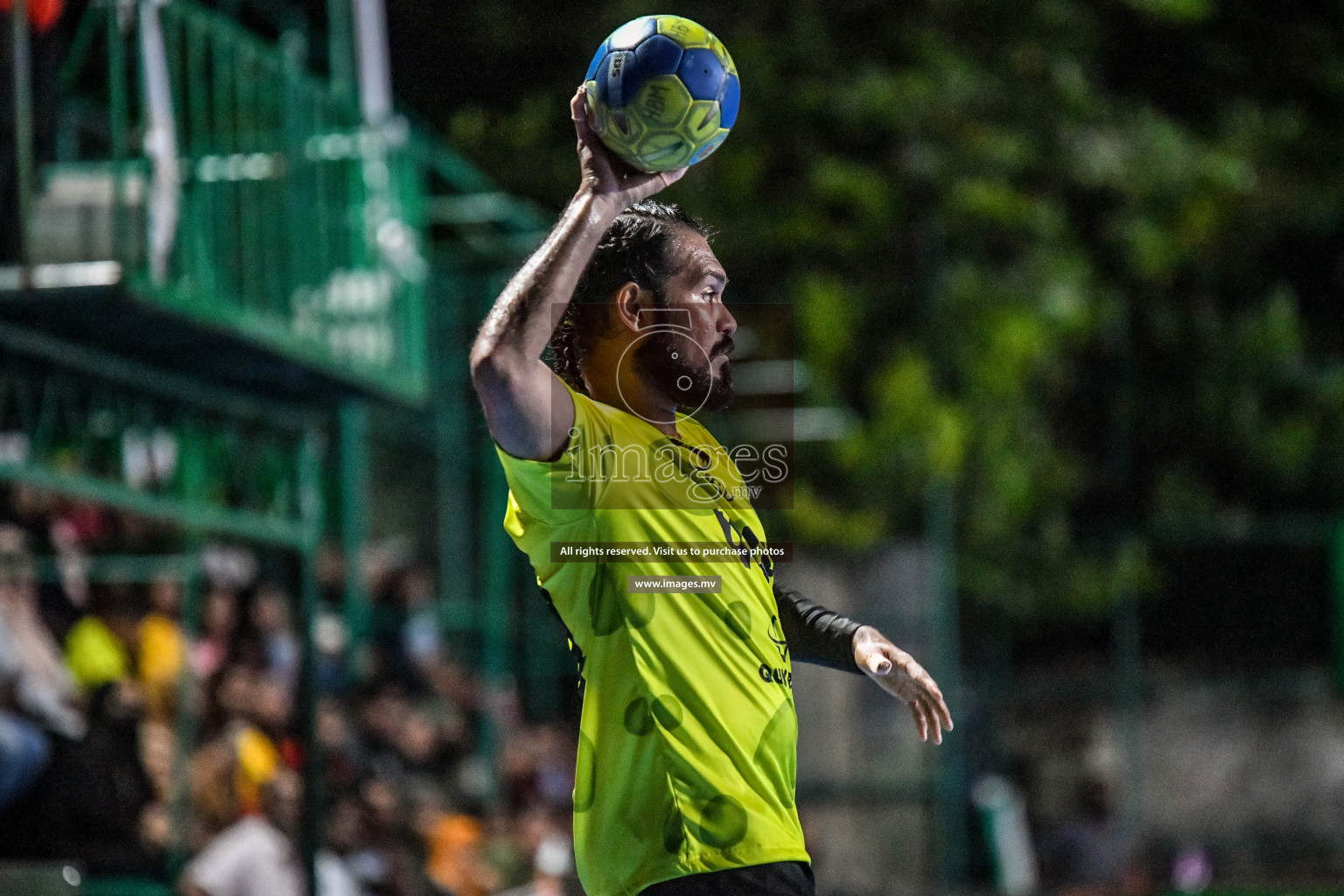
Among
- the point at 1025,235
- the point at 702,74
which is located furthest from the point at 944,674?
the point at 702,74

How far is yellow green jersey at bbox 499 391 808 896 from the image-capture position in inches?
113

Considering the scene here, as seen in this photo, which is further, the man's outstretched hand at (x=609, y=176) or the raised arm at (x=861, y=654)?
the raised arm at (x=861, y=654)

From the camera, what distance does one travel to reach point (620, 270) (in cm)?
316

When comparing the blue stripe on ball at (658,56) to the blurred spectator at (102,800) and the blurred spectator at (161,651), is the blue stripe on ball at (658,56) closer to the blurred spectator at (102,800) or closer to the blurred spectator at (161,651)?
the blurred spectator at (102,800)

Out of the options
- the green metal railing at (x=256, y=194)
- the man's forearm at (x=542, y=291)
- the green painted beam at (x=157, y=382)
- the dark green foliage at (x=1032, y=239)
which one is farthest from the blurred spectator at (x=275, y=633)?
the man's forearm at (x=542, y=291)

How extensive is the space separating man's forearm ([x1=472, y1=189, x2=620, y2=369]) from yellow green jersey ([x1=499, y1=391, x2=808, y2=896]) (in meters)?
0.20

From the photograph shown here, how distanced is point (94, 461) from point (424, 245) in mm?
5775

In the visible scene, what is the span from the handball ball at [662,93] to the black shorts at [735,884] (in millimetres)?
1271

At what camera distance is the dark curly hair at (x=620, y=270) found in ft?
10.3

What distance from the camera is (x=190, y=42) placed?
663 centimetres

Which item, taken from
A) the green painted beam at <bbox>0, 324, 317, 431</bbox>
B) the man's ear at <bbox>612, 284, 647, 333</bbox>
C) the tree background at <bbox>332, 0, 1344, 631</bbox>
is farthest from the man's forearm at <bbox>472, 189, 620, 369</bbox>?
the tree background at <bbox>332, 0, 1344, 631</bbox>

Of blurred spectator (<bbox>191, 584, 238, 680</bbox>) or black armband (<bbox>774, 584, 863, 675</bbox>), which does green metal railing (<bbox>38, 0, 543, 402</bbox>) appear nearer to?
blurred spectator (<bbox>191, 584, 238, 680</bbox>)

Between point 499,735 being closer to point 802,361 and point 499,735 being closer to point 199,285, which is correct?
point 802,361

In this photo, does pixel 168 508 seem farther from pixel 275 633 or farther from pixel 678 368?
pixel 678 368
